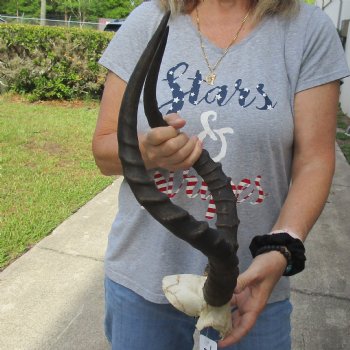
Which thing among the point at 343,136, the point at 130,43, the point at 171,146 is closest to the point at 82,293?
the point at 130,43

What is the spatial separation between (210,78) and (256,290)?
0.62 metres

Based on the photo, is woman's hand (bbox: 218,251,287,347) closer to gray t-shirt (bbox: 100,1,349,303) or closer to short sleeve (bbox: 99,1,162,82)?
gray t-shirt (bbox: 100,1,349,303)

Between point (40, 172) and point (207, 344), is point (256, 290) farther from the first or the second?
point (40, 172)

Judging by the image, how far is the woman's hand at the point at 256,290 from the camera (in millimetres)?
1378

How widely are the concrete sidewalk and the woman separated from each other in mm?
1792

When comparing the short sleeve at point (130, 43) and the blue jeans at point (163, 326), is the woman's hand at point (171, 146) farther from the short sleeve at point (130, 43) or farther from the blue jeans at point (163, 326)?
the blue jeans at point (163, 326)

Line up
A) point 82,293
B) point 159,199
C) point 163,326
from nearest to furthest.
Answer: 1. point 159,199
2. point 163,326
3. point 82,293

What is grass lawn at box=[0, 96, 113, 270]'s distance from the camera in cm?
469

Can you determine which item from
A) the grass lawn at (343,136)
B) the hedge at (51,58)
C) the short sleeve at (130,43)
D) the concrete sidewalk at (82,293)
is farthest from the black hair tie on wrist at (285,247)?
the hedge at (51,58)

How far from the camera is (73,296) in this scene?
373 cm

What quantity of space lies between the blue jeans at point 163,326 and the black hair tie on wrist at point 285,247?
0.89 ft

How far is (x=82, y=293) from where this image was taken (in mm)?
3773

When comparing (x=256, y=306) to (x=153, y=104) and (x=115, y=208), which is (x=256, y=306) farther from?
(x=115, y=208)

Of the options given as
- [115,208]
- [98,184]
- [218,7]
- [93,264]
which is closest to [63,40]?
[98,184]
